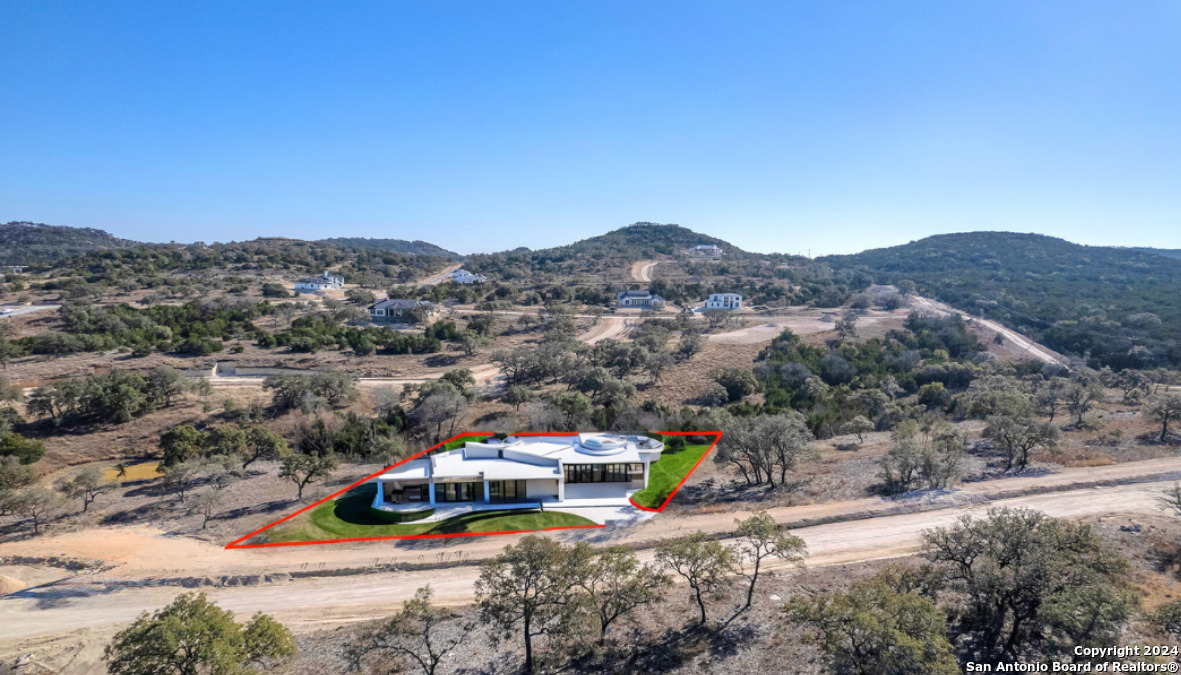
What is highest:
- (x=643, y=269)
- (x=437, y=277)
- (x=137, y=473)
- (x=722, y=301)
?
(x=643, y=269)

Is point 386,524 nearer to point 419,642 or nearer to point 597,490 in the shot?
point 419,642

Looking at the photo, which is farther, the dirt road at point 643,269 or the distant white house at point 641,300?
the dirt road at point 643,269

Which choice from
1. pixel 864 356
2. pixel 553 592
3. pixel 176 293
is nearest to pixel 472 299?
pixel 176 293

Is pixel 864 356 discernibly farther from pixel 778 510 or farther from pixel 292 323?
pixel 292 323

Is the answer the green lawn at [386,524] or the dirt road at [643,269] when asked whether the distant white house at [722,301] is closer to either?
the dirt road at [643,269]

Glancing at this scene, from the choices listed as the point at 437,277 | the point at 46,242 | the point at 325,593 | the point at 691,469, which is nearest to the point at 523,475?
the point at 325,593

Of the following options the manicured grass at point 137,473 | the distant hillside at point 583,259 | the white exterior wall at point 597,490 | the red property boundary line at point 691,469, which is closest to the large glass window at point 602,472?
the white exterior wall at point 597,490

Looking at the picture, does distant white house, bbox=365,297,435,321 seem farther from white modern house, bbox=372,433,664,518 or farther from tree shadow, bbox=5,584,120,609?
tree shadow, bbox=5,584,120,609
